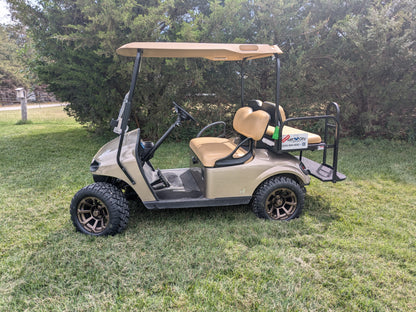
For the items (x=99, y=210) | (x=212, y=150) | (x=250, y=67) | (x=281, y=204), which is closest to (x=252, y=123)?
(x=212, y=150)

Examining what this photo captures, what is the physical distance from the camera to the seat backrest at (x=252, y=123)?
3.11 m

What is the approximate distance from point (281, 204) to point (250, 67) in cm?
419

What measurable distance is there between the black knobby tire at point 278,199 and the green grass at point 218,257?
0.39 ft

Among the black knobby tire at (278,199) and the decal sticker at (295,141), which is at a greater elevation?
the decal sticker at (295,141)

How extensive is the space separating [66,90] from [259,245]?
5.95 metres

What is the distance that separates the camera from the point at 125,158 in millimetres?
2854

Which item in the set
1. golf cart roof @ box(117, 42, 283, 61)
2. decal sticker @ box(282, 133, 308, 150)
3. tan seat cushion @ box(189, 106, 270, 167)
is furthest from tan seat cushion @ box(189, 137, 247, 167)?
golf cart roof @ box(117, 42, 283, 61)

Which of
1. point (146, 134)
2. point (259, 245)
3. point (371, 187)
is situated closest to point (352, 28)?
point (371, 187)

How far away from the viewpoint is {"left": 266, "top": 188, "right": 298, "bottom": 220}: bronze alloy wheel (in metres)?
3.20

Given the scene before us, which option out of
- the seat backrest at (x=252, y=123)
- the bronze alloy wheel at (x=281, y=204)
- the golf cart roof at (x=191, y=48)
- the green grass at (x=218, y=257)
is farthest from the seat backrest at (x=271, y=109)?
the green grass at (x=218, y=257)

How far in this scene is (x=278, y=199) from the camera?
10.5 feet

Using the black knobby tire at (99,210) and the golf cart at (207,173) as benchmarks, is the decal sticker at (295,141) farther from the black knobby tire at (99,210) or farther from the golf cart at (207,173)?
the black knobby tire at (99,210)

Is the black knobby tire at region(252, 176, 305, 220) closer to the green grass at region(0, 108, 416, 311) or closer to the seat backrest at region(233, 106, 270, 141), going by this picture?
the green grass at region(0, 108, 416, 311)

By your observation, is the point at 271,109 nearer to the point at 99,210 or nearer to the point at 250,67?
the point at 99,210
